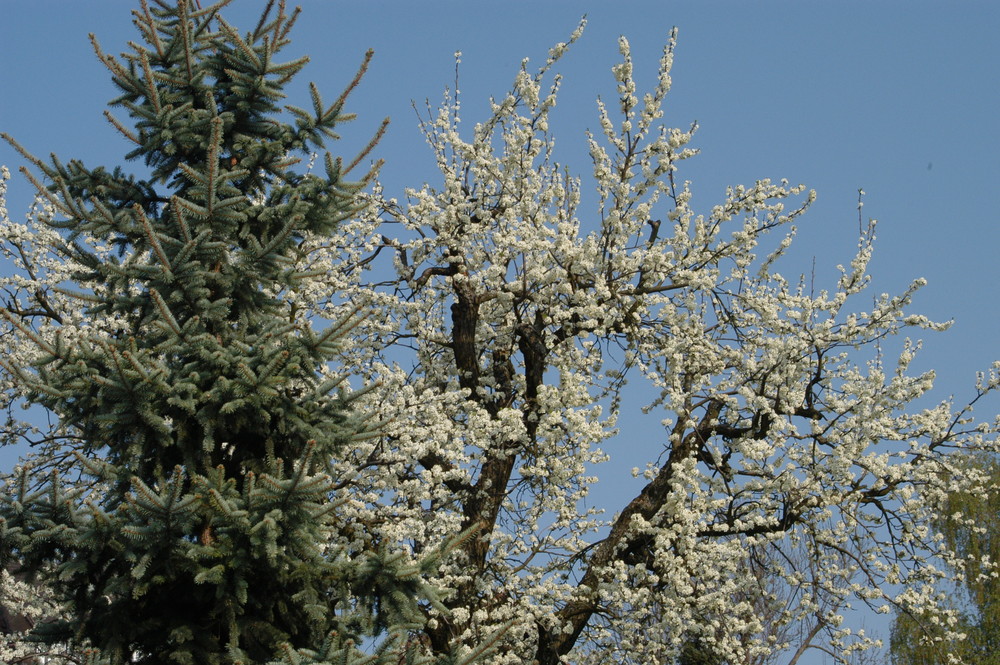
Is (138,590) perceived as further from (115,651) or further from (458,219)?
(458,219)

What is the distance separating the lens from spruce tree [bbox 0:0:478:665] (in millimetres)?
6766

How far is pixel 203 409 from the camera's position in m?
7.20

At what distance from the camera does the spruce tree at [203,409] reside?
22.2 feet

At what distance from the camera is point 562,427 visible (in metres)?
11.3

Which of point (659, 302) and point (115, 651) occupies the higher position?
point (659, 302)

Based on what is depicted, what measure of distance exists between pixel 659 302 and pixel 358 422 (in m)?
4.69

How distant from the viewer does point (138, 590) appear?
6.64m

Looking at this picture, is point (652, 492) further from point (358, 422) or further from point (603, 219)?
point (358, 422)

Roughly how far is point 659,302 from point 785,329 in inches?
58.7

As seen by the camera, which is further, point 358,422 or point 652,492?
point 652,492

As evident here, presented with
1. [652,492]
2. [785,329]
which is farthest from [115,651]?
[785,329]

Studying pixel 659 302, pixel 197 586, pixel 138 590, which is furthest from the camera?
pixel 659 302

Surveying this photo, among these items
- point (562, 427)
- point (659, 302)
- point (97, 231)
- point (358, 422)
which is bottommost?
point (358, 422)

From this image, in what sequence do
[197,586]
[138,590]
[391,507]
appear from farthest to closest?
[391,507] → [197,586] → [138,590]
